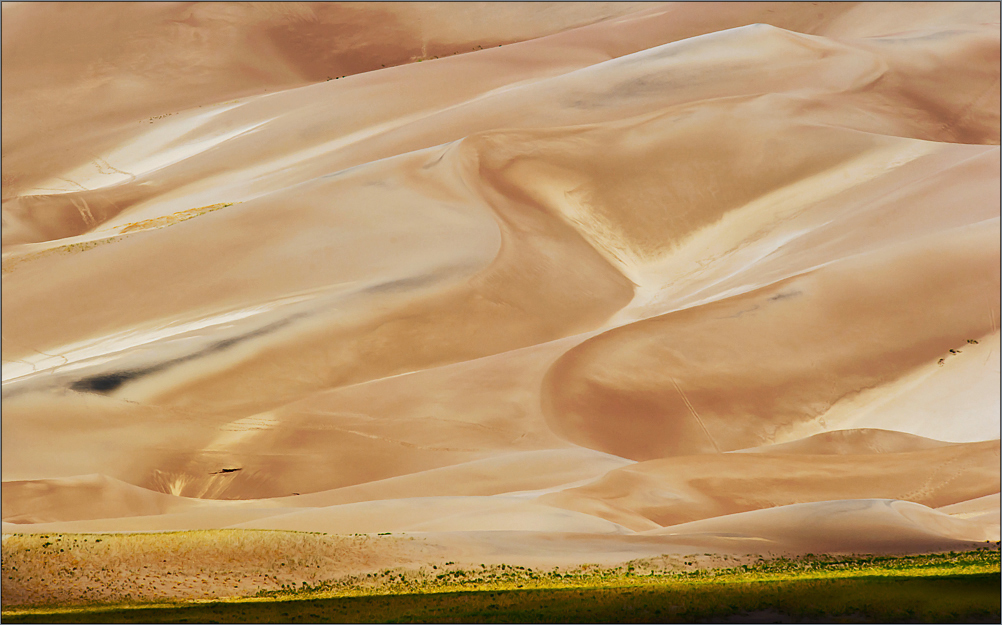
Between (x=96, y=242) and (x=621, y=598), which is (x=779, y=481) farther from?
(x=96, y=242)

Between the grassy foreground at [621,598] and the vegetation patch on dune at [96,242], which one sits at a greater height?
the vegetation patch on dune at [96,242]

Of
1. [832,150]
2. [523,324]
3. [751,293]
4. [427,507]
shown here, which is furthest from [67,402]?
[832,150]

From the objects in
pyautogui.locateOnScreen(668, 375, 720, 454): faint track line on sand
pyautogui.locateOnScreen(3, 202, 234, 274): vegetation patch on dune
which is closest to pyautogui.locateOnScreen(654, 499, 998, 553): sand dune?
pyautogui.locateOnScreen(668, 375, 720, 454): faint track line on sand

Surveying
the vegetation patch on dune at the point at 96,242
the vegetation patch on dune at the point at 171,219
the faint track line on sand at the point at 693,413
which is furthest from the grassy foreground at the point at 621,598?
the vegetation patch on dune at the point at 171,219

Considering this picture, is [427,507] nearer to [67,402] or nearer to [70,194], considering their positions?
[67,402]

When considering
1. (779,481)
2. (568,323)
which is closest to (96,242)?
(568,323)

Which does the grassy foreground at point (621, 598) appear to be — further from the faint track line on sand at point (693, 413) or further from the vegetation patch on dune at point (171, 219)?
the vegetation patch on dune at point (171, 219)
